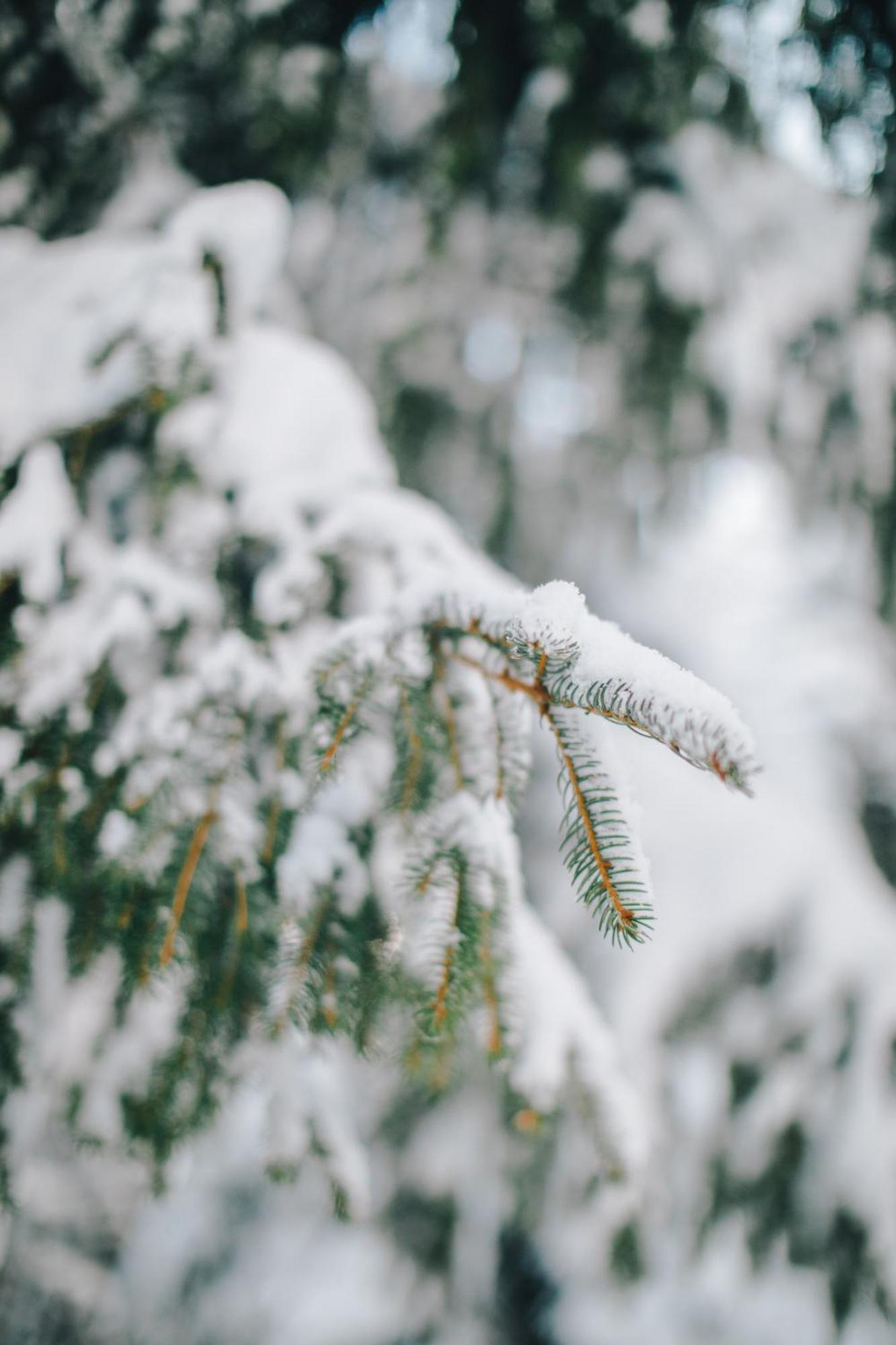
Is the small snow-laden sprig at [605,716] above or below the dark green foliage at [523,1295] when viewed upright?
above

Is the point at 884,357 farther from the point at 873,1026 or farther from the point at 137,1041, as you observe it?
the point at 137,1041

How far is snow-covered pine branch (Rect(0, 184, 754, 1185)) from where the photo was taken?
0.76m

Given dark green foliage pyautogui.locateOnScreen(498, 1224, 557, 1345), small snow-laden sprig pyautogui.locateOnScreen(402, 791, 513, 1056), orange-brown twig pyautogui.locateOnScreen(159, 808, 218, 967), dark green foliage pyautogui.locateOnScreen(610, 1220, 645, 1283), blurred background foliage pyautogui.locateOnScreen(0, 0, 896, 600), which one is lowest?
dark green foliage pyautogui.locateOnScreen(498, 1224, 557, 1345)

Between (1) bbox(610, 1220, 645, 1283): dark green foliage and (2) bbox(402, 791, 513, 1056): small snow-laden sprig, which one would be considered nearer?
(2) bbox(402, 791, 513, 1056): small snow-laden sprig

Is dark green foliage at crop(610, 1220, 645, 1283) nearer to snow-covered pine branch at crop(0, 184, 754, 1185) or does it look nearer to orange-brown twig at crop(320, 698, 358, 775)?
snow-covered pine branch at crop(0, 184, 754, 1185)

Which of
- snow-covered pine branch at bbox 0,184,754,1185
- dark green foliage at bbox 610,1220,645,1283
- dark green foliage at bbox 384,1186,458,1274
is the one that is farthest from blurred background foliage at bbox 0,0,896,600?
dark green foliage at bbox 384,1186,458,1274

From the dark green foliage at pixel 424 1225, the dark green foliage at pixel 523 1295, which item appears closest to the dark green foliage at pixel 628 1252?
the dark green foliage at pixel 424 1225

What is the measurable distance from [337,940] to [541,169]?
Result: 2029 millimetres

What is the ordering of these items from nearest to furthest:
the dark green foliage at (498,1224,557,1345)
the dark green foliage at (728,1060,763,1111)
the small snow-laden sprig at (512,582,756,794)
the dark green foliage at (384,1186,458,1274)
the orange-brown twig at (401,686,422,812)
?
the small snow-laden sprig at (512,582,756,794), the orange-brown twig at (401,686,422,812), the dark green foliage at (728,1060,763,1111), the dark green foliage at (384,1186,458,1274), the dark green foliage at (498,1224,557,1345)

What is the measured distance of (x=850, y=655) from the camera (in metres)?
3.34

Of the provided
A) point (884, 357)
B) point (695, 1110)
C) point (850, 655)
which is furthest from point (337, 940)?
point (850, 655)

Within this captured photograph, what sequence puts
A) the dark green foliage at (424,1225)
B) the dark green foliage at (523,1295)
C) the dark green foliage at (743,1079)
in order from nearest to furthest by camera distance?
the dark green foliage at (743,1079) < the dark green foliage at (424,1225) < the dark green foliage at (523,1295)

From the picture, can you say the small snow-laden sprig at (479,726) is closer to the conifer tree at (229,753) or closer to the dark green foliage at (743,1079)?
the conifer tree at (229,753)

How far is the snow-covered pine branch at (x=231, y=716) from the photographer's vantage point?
76 centimetres
